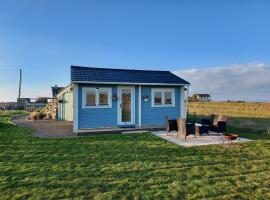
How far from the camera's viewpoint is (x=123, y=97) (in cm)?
1105

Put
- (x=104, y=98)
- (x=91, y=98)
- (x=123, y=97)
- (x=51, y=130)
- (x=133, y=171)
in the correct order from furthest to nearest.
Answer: (x=51, y=130) → (x=123, y=97) → (x=104, y=98) → (x=91, y=98) → (x=133, y=171)

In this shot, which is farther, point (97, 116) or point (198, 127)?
point (97, 116)

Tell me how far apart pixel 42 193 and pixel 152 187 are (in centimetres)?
200

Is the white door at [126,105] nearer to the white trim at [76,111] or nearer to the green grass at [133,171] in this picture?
the white trim at [76,111]

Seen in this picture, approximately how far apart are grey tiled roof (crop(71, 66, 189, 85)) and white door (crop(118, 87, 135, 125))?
1.97ft

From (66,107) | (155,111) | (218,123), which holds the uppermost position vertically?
(66,107)

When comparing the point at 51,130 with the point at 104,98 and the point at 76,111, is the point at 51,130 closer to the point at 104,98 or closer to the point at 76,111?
the point at 76,111

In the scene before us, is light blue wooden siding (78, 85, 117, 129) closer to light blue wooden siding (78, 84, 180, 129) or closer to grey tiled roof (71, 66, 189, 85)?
light blue wooden siding (78, 84, 180, 129)

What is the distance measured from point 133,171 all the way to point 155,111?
703 cm

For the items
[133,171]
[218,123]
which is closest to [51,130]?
[133,171]

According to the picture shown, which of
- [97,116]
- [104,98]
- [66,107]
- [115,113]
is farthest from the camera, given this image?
[66,107]

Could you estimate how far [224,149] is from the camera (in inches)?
270

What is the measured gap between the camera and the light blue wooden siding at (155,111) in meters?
11.4

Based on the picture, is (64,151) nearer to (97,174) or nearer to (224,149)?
(97,174)
